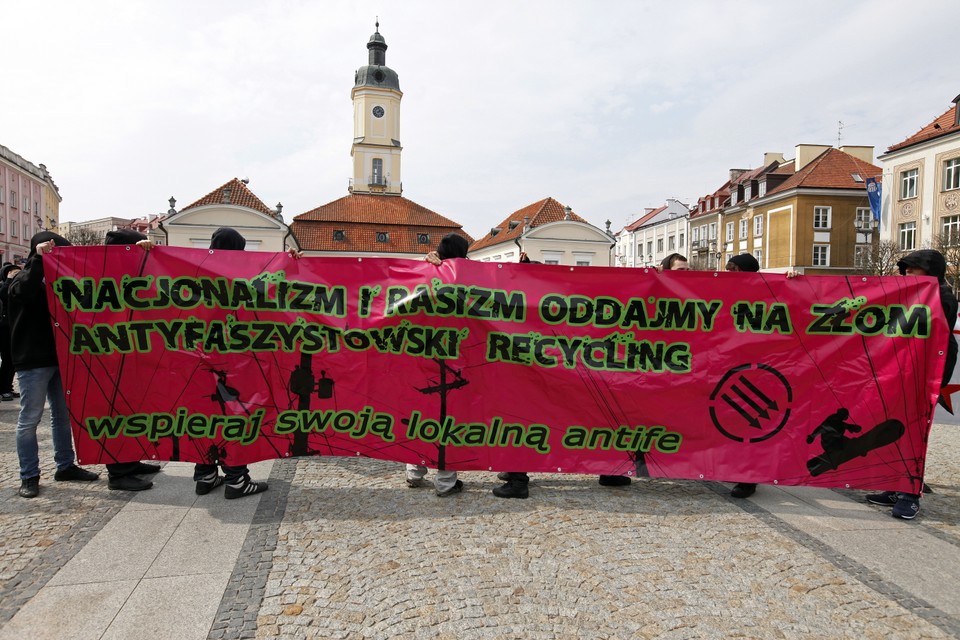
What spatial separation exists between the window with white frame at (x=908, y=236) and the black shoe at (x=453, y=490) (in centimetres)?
4135

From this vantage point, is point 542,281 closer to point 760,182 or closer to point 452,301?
point 452,301

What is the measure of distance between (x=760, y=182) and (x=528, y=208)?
21216mm

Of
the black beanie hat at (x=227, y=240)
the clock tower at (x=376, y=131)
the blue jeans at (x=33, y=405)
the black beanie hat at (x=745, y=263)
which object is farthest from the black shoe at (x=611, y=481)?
the clock tower at (x=376, y=131)

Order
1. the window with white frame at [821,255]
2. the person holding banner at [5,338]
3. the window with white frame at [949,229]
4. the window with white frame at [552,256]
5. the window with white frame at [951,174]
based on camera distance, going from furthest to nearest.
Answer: the window with white frame at [552,256] < the window with white frame at [821,255] < the window with white frame at [951,174] < the window with white frame at [949,229] < the person holding banner at [5,338]

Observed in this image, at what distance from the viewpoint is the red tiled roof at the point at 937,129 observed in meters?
34.6

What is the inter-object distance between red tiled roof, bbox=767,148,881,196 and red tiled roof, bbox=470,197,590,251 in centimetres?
1761

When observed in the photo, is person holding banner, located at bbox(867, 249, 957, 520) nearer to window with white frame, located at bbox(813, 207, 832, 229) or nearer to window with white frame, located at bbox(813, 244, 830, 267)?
window with white frame, located at bbox(813, 207, 832, 229)

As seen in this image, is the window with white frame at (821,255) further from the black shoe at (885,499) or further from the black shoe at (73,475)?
the black shoe at (73,475)

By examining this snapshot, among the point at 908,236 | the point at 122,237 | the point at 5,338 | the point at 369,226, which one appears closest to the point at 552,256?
the point at 369,226

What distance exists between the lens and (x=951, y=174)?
34781 millimetres

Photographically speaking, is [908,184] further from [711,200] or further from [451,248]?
[451,248]

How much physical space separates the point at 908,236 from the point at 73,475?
44.9 m

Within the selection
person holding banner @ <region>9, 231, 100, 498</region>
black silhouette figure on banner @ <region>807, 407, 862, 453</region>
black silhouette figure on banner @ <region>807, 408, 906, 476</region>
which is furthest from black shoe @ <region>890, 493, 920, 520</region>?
person holding banner @ <region>9, 231, 100, 498</region>

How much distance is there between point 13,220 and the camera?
57094mm
